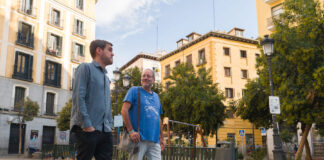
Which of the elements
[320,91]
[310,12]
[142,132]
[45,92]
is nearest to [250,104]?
[320,91]

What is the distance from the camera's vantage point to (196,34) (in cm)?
3900

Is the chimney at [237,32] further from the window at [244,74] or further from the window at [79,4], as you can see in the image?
the window at [79,4]

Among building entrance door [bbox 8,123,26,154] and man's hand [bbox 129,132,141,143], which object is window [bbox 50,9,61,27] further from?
man's hand [bbox 129,132,141,143]

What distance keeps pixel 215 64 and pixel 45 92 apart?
18684 mm

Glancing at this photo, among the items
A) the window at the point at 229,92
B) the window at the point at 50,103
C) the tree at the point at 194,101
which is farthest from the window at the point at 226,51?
the window at the point at 50,103

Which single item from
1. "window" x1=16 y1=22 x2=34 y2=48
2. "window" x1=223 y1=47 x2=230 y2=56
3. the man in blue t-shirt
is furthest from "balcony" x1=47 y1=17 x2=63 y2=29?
the man in blue t-shirt

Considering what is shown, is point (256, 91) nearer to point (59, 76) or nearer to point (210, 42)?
point (210, 42)

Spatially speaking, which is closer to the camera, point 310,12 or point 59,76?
point 310,12

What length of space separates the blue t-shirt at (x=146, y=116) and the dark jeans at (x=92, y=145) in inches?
28.6

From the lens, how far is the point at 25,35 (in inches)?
1155

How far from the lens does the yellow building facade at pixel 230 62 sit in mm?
34406

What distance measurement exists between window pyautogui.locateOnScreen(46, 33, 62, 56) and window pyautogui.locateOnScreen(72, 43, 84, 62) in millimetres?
1886

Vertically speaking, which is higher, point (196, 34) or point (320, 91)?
point (196, 34)

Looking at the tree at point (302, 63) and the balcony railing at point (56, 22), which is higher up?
the balcony railing at point (56, 22)
